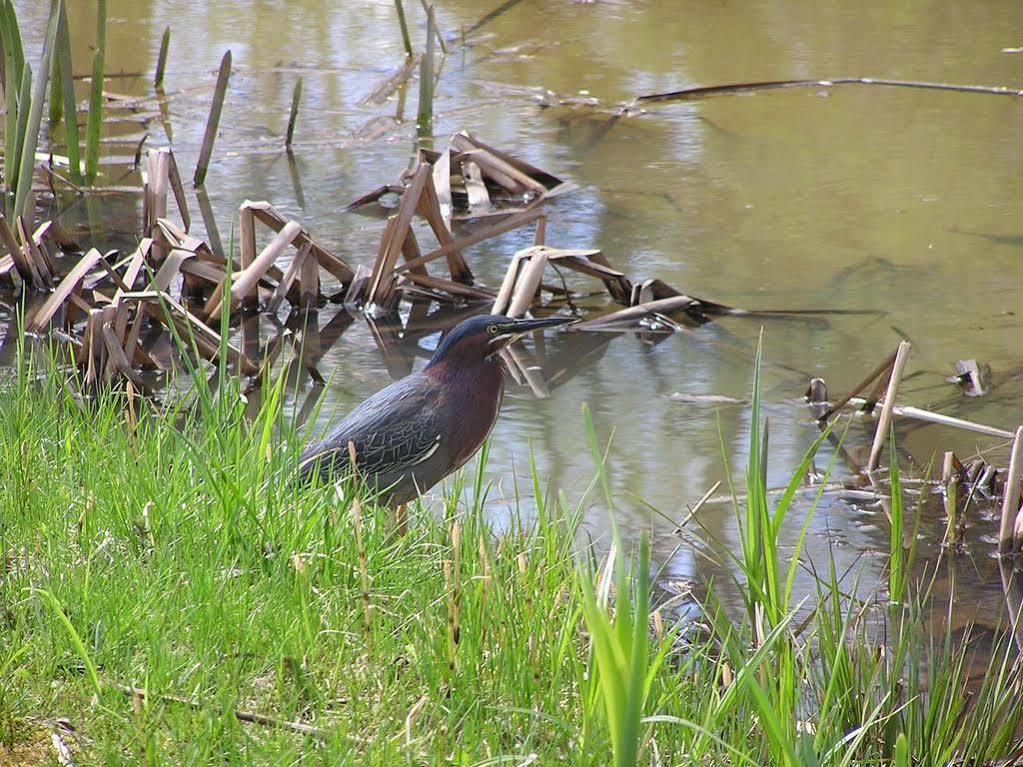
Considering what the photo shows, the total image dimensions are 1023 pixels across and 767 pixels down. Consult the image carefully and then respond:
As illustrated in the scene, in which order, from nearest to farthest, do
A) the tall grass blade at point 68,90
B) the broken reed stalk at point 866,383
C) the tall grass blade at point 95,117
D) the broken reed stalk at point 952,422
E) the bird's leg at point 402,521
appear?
the bird's leg at point 402,521 → the broken reed stalk at point 952,422 → the broken reed stalk at point 866,383 → the tall grass blade at point 68,90 → the tall grass blade at point 95,117

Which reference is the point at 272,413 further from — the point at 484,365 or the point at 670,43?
the point at 670,43

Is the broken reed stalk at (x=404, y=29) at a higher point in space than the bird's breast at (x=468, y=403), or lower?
higher

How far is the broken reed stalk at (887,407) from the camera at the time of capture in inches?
165

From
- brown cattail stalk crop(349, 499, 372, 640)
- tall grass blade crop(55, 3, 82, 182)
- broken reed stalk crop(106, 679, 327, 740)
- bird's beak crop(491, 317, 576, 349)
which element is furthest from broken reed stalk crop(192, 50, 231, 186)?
broken reed stalk crop(106, 679, 327, 740)

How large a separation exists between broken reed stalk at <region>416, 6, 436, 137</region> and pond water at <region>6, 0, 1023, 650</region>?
9cm

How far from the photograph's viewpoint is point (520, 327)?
11.7 ft

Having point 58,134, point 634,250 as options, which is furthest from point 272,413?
point 58,134

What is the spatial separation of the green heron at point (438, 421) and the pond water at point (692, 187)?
0.78 feet

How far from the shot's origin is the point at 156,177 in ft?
19.7

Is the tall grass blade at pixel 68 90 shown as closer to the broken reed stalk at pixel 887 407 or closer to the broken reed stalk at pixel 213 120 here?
the broken reed stalk at pixel 213 120

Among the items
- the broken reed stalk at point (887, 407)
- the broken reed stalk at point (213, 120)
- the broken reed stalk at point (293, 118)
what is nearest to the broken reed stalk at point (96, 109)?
the broken reed stalk at point (213, 120)

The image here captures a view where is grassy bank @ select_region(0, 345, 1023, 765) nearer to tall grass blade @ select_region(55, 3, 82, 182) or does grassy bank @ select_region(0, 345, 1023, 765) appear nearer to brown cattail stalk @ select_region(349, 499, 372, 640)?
brown cattail stalk @ select_region(349, 499, 372, 640)

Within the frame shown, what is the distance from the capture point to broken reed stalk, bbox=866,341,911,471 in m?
4.19

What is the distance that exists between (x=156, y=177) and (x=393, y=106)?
3.34 m
